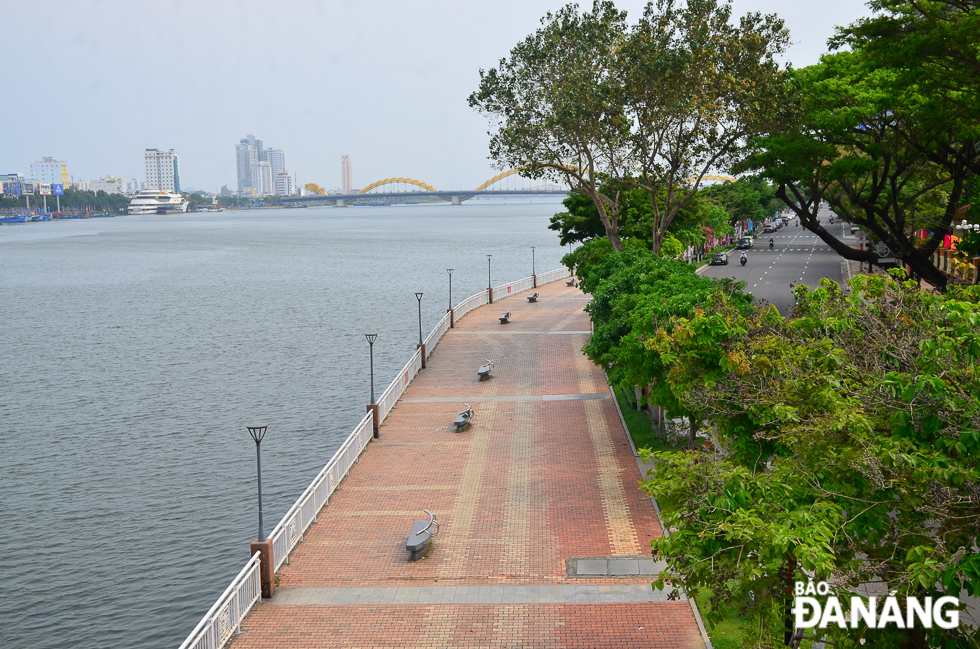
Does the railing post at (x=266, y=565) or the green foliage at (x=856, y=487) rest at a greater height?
the green foliage at (x=856, y=487)

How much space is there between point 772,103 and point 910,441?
30.4m

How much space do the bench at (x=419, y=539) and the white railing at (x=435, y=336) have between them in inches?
843

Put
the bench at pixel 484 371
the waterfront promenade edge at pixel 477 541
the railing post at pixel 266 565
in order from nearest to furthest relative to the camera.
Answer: the waterfront promenade edge at pixel 477 541 < the railing post at pixel 266 565 < the bench at pixel 484 371

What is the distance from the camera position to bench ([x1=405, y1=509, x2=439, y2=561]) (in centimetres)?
1931

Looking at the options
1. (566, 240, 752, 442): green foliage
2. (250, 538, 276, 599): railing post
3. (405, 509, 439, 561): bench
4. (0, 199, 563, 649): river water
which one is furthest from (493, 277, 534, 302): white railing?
(250, 538, 276, 599): railing post

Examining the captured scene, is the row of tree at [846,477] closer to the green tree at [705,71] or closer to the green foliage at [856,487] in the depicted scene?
the green foliage at [856,487]

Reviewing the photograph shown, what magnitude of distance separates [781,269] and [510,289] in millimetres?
23673

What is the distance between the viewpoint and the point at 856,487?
10.4 m

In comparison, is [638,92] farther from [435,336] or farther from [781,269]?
[781,269]

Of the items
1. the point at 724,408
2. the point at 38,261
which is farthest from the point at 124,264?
the point at 724,408

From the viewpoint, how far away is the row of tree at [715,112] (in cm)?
3456

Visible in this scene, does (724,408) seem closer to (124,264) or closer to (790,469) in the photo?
(790,469)

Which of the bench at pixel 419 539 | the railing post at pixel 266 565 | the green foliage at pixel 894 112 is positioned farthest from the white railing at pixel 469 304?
the railing post at pixel 266 565

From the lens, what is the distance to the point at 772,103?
37438 mm
